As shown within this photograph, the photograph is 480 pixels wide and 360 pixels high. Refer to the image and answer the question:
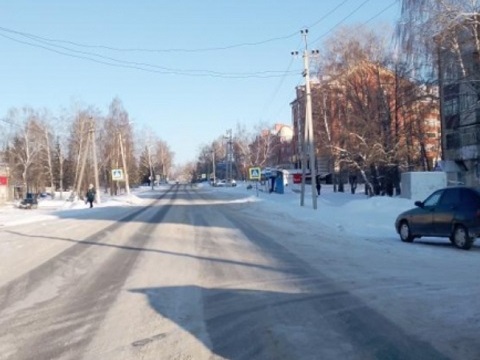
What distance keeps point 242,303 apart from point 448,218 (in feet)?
30.7

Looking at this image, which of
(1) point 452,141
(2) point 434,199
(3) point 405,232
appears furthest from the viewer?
(1) point 452,141

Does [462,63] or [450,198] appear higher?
[462,63]

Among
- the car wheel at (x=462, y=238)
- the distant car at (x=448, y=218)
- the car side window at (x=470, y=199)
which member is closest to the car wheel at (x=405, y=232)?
the distant car at (x=448, y=218)

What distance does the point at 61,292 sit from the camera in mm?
10117

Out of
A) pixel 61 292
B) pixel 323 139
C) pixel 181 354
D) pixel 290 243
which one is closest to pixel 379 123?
pixel 323 139

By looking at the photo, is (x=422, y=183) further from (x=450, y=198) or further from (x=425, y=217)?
(x=450, y=198)

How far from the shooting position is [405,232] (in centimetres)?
1805

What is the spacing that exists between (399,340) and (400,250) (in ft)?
30.2

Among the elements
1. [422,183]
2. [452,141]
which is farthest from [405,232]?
[452,141]

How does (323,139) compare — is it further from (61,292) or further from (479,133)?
(61,292)

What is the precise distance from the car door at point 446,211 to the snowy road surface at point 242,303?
86cm

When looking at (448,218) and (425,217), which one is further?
(425,217)

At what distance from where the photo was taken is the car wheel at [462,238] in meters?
15.4

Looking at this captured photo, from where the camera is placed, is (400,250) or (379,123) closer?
(400,250)
